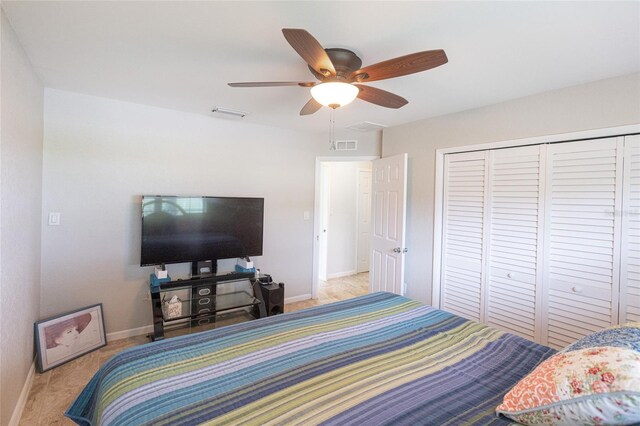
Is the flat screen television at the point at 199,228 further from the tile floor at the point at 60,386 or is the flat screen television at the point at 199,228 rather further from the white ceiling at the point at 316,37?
the white ceiling at the point at 316,37

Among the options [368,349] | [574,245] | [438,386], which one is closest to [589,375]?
[438,386]

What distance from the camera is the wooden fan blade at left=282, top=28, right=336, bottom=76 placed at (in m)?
1.30

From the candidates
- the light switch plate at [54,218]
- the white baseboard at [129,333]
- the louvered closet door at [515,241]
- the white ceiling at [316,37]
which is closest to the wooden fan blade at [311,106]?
the white ceiling at [316,37]

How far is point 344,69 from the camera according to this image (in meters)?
1.88

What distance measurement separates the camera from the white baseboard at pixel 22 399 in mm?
1846

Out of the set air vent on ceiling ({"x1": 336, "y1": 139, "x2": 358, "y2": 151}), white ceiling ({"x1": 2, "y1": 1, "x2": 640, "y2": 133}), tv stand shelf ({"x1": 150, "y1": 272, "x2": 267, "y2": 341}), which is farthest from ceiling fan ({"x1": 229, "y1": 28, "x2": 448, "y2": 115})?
tv stand shelf ({"x1": 150, "y1": 272, "x2": 267, "y2": 341})

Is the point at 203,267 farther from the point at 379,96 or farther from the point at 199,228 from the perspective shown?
the point at 379,96

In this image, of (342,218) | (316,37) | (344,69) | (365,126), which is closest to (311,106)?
(344,69)

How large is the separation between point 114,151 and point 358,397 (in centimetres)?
305

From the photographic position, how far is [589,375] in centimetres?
91

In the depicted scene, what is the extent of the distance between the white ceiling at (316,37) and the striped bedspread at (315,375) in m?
1.67

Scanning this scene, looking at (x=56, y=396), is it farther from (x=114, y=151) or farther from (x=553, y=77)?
(x=553, y=77)

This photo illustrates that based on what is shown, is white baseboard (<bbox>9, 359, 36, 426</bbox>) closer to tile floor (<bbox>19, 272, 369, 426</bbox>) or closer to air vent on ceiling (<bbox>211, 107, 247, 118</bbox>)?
tile floor (<bbox>19, 272, 369, 426</bbox>)

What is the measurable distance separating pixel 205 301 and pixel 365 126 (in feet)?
8.84
